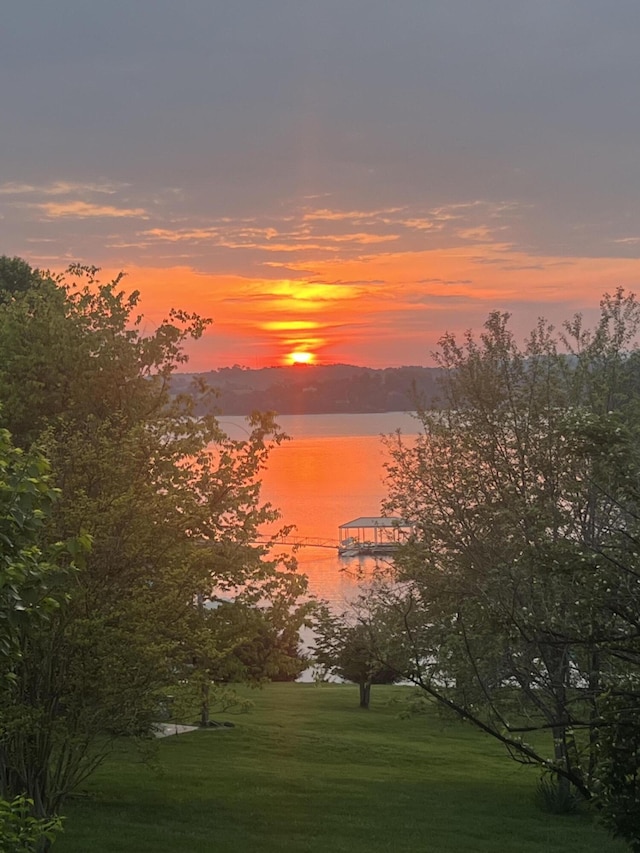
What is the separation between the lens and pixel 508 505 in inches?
594

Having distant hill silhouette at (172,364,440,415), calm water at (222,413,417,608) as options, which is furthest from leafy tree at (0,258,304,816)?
calm water at (222,413,417,608)

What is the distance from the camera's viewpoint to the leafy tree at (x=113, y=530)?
12.0 m

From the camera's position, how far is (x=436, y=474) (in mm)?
19297

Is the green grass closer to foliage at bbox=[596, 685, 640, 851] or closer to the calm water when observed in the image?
foliage at bbox=[596, 685, 640, 851]

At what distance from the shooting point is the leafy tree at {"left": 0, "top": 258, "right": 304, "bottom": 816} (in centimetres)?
1196

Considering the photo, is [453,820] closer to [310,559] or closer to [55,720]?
[55,720]

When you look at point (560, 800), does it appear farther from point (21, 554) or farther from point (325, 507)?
point (325, 507)

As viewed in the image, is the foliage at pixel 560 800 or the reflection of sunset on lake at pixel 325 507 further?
the reflection of sunset on lake at pixel 325 507

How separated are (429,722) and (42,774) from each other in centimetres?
2502

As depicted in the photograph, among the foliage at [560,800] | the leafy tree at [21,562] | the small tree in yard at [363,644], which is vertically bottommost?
the foliage at [560,800]

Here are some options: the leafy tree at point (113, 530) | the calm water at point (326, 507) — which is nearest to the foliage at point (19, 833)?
the leafy tree at point (113, 530)

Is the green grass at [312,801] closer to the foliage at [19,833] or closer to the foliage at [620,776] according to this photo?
the foliage at [19,833]

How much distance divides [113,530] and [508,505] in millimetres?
6462

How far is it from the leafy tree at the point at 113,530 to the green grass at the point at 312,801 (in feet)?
6.59
